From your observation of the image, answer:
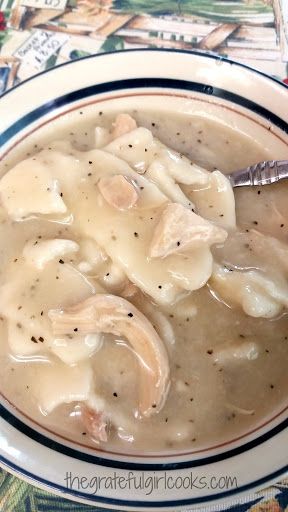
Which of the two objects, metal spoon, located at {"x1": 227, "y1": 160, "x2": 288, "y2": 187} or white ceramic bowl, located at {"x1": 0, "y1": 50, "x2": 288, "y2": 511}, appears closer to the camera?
white ceramic bowl, located at {"x1": 0, "y1": 50, "x2": 288, "y2": 511}

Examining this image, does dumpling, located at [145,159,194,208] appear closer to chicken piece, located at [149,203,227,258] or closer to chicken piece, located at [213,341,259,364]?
chicken piece, located at [149,203,227,258]

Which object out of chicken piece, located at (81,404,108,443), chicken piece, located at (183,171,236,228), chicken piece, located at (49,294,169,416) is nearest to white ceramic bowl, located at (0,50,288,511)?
chicken piece, located at (81,404,108,443)

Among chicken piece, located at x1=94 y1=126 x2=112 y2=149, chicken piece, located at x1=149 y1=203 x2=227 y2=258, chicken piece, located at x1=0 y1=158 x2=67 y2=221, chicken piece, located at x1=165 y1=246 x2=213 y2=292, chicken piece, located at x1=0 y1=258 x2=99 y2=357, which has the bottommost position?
chicken piece, located at x1=0 y1=258 x2=99 y2=357

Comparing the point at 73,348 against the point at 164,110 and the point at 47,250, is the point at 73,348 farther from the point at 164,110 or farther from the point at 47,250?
Result: the point at 164,110

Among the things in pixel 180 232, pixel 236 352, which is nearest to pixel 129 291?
pixel 180 232

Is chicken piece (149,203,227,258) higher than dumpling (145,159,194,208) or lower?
lower

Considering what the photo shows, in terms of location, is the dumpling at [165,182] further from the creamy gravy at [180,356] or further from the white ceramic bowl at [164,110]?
the white ceramic bowl at [164,110]

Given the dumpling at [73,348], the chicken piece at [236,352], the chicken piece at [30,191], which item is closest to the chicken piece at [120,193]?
the chicken piece at [30,191]
